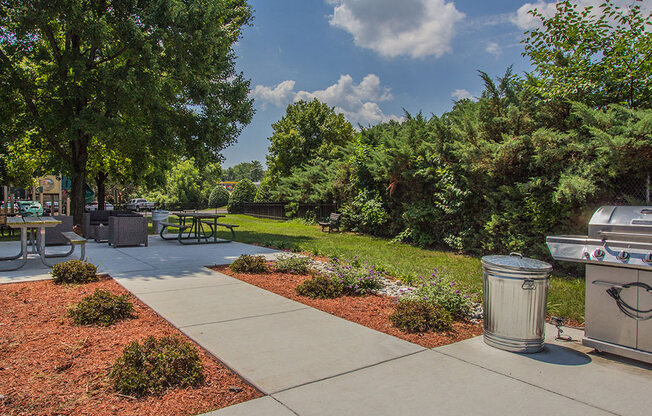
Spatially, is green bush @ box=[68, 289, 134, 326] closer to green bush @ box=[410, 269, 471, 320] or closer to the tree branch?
green bush @ box=[410, 269, 471, 320]

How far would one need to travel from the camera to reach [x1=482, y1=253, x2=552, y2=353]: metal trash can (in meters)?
3.94

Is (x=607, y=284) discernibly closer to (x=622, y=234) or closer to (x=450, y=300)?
(x=622, y=234)

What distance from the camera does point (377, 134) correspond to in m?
17.5

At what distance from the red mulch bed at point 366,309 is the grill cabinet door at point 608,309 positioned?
1162 millimetres

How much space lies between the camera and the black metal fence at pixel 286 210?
21.1 m

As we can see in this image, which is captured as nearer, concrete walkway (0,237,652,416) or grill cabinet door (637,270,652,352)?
concrete walkway (0,237,652,416)

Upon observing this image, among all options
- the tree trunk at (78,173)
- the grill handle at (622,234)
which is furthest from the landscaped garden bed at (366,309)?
the tree trunk at (78,173)

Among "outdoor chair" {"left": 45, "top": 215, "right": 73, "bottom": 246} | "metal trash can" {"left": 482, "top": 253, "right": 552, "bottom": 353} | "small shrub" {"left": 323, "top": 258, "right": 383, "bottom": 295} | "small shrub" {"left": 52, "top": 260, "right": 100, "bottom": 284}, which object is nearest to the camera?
"metal trash can" {"left": 482, "top": 253, "right": 552, "bottom": 353}

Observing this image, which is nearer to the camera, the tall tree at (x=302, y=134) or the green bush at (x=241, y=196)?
the green bush at (x=241, y=196)

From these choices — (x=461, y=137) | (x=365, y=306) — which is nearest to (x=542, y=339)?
(x=365, y=306)

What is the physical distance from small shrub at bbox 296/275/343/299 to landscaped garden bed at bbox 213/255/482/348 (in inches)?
3.0

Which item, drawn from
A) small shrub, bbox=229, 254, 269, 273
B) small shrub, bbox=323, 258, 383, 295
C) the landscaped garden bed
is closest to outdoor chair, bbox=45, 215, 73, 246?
small shrub, bbox=229, 254, 269, 273

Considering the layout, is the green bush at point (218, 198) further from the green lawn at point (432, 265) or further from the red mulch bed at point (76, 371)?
the red mulch bed at point (76, 371)

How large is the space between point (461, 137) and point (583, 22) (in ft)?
11.8
